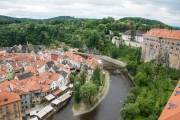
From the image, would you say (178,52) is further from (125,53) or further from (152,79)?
(125,53)

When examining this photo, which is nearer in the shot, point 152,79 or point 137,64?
point 152,79

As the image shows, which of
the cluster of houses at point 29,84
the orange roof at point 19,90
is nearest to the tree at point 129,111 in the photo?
the cluster of houses at point 29,84

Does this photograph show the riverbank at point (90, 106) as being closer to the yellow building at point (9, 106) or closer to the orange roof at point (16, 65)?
the yellow building at point (9, 106)

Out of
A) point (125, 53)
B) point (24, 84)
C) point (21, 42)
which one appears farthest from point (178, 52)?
point (21, 42)

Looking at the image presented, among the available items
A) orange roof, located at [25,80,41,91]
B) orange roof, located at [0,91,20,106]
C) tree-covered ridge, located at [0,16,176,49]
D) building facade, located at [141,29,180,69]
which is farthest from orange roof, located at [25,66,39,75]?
tree-covered ridge, located at [0,16,176,49]

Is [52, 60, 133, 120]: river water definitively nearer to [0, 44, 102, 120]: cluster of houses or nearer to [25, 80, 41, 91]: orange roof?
[0, 44, 102, 120]: cluster of houses

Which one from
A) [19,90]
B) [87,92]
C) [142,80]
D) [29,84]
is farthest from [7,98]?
[142,80]
